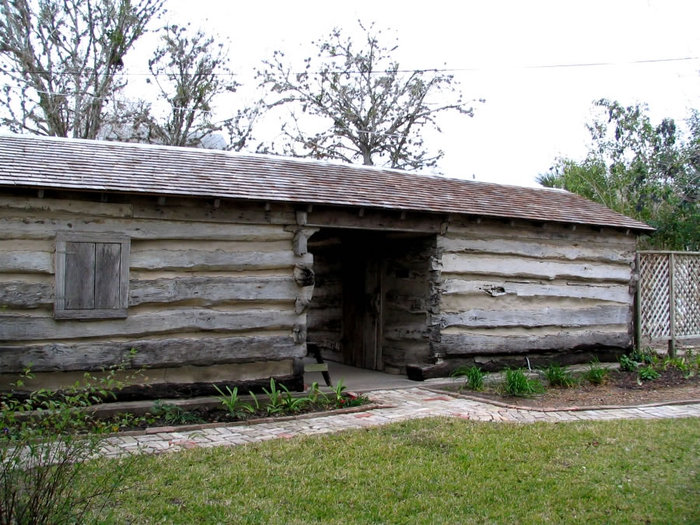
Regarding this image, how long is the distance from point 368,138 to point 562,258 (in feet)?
47.8

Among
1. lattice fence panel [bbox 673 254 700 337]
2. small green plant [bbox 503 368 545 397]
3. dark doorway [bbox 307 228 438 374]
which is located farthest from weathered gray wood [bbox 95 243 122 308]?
lattice fence panel [bbox 673 254 700 337]

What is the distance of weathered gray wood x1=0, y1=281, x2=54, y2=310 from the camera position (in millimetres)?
7121

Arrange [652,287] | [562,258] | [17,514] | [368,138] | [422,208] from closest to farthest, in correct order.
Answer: [17,514]
[422,208]
[562,258]
[652,287]
[368,138]

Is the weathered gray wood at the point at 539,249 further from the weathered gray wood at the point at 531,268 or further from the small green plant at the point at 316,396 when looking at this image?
the small green plant at the point at 316,396

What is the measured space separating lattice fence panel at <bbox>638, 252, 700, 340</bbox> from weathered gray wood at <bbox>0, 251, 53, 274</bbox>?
9.72 m

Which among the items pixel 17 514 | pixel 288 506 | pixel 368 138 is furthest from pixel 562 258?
pixel 368 138

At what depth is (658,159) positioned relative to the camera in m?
16.2

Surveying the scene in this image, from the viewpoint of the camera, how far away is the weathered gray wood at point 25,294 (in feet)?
23.4

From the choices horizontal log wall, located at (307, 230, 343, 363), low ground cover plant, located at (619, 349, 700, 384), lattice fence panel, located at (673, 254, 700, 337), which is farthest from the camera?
horizontal log wall, located at (307, 230, 343, 363)

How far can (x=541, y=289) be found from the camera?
10.9 m

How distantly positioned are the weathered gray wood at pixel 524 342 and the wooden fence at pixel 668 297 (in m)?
0.63

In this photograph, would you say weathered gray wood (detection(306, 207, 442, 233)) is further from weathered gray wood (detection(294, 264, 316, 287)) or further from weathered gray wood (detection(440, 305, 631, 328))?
weathered gray wood (detection(440, 305, 631, 328))

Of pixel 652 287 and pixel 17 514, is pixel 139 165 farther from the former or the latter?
pixel 652 287

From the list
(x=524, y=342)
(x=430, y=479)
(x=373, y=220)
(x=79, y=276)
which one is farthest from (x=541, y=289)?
(x=79, y=276)
